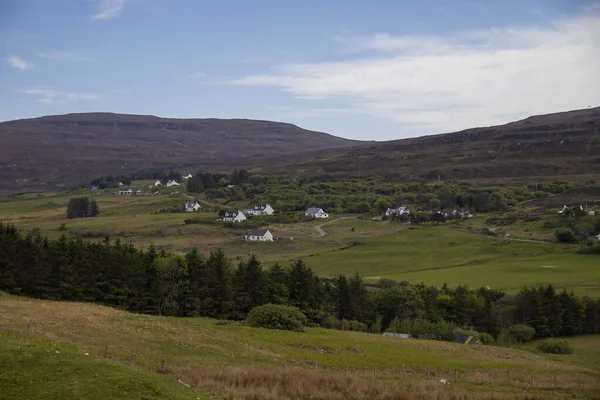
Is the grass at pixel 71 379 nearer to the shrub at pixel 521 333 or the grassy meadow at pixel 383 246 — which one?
the shrub at pixel 521 333

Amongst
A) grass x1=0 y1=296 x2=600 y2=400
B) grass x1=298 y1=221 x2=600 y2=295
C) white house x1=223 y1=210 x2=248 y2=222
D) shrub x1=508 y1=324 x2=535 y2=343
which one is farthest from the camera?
white house x1=223 y1=210 x2=248 y2=222

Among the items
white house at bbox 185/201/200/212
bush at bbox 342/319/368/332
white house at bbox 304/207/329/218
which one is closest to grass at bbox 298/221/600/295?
bush at bbox 342/319/368/332

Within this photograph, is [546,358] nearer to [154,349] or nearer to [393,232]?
[154,349]

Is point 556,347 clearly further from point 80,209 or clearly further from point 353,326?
point 80,209

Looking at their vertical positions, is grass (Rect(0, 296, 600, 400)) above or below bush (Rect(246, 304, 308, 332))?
above

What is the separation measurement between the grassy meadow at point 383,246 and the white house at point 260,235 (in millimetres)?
2731

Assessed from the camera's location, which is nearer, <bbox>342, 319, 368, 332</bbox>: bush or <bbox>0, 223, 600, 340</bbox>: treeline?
<bbox>0, 223, 600, 340</bbox>: treeline

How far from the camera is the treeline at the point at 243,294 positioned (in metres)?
50.0

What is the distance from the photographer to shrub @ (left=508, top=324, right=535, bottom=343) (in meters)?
56.2

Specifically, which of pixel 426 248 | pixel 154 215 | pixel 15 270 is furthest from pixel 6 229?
pixel 154 215

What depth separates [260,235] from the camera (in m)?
115

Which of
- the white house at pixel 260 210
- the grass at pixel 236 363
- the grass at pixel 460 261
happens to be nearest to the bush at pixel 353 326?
the grass at pixel 236 363

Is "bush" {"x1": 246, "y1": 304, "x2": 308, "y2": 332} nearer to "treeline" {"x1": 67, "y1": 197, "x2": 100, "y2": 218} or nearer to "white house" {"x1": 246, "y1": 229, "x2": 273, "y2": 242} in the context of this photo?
"white house" {"x1": 246, "y1": 229, "x2": 273, "y2": 242}

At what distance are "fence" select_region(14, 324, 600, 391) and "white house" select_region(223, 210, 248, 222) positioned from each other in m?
107
